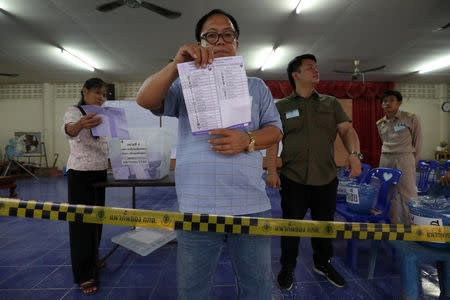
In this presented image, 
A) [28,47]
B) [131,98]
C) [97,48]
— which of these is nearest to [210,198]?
[97,48]

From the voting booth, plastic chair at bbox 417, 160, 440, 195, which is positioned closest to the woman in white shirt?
the voting booth

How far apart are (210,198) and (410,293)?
1.38 metres

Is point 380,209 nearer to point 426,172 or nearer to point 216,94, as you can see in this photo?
point 216,94

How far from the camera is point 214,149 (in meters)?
0.72

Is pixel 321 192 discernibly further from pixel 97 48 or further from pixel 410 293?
pixel 97 48

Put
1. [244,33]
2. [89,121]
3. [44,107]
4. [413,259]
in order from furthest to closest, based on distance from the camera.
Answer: [44,107]
[244,33]
[89,121]
[413,259]

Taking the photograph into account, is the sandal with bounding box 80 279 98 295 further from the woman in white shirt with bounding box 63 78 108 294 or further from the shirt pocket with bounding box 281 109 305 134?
the shirt pocket with bounding box 281 109 305 134

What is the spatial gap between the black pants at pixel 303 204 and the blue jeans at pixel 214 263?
95 cm

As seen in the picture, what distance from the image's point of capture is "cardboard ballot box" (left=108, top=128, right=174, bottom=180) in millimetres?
1694

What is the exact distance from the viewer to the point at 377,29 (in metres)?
4.35

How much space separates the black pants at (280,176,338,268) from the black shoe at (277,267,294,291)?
0.04 metres

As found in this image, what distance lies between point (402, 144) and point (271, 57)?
12.9ft

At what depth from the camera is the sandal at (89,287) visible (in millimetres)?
1610

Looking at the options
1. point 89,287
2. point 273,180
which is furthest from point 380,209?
point 89,287
